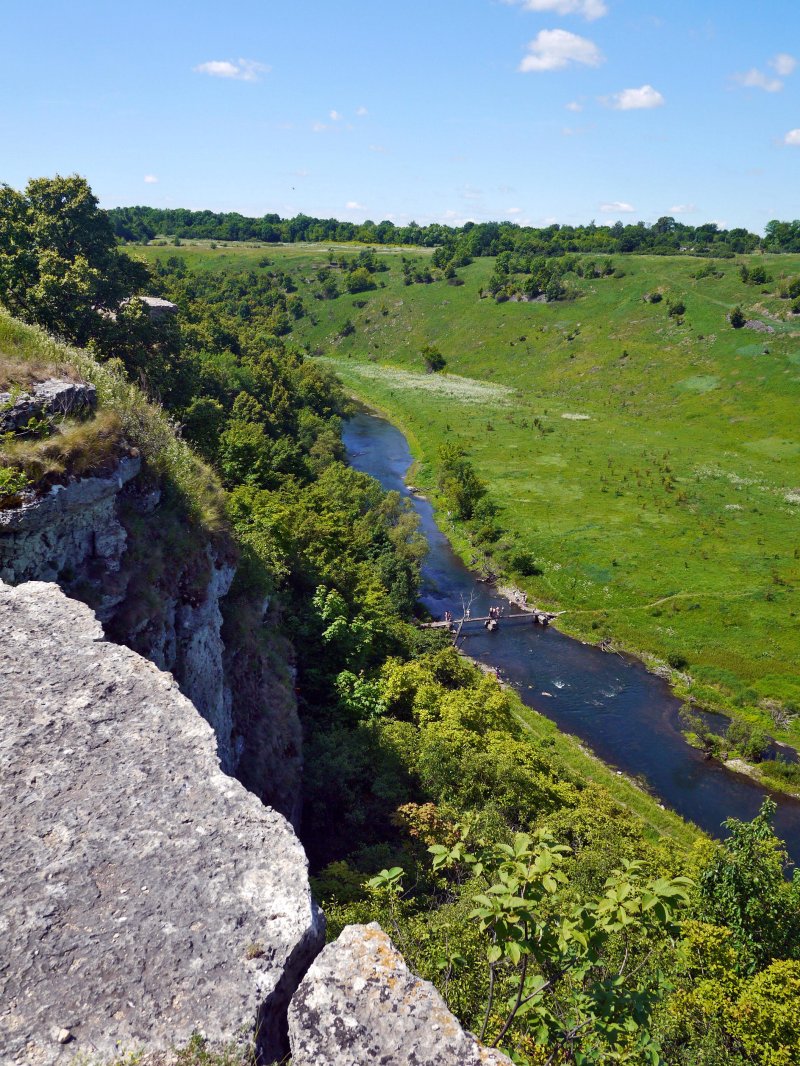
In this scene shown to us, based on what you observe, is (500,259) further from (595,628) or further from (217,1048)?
(217,1048)

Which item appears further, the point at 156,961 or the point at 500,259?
the point at 500,259

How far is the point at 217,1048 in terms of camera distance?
5633mm

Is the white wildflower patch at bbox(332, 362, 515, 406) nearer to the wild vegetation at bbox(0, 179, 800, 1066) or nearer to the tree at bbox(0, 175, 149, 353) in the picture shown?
the wild vegetation at bbox(0, 179, 800, 1066)

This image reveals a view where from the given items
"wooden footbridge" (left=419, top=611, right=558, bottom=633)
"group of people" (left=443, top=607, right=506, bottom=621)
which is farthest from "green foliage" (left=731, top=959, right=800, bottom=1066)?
"group of people" (left=443, top=607, right=506, bottom=621)

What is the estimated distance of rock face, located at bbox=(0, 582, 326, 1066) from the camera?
580cm

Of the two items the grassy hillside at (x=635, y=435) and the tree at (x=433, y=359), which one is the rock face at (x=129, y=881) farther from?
the tree at (x=433, y=359)

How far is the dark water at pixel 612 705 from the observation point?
3681cm

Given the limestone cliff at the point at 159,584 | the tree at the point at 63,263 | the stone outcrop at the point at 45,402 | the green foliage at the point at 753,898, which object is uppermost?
the tree at the point at 63,263

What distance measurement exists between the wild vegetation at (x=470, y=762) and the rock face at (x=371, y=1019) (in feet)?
2.46

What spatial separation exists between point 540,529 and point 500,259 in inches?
5784

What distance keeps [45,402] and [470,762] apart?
20447mm

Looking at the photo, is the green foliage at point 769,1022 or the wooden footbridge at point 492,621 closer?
the green foliage at point 769,1022

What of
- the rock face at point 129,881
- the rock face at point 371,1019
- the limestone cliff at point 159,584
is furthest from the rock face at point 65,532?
the rock face at point 371,1019

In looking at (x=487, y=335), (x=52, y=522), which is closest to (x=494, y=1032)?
(x=52, y=522)
